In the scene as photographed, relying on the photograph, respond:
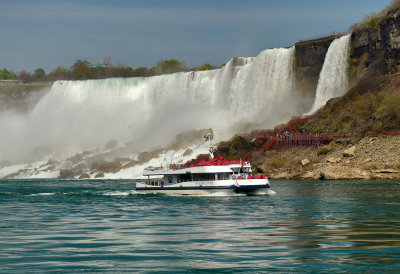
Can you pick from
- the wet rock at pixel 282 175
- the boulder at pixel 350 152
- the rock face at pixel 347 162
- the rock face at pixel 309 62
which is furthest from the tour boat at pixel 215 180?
the rock face at pixel 309 62

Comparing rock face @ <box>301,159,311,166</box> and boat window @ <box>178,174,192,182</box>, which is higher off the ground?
rock face @ <box>301,159,311,166</box>

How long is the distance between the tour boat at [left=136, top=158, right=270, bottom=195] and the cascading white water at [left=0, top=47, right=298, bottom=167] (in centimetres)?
4860

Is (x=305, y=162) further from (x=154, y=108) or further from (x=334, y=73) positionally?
(x=154, y=108)

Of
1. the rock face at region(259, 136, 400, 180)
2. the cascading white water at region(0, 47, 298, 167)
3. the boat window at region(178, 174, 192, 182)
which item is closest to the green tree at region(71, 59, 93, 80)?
the cascading white water at region(0, 47, 298, 167)

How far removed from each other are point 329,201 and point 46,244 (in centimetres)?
2170

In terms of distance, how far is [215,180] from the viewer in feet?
160

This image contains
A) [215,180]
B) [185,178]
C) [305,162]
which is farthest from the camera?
[305,162]

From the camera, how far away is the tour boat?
158 feet

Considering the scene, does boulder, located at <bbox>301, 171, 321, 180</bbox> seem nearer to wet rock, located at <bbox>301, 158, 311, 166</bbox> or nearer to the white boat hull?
wet rock, located at <bbox>301, 158, 311, 166</bbox>

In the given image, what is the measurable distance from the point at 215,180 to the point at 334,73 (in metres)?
47.8

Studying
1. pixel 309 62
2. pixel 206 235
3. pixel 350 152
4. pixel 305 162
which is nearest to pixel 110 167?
pixel 309 62

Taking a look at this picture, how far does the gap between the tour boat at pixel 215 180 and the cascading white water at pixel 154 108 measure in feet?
159

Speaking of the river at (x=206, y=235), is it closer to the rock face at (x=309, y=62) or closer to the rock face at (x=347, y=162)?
the rock face at (x=347, y=162)

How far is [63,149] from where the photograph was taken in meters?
126
